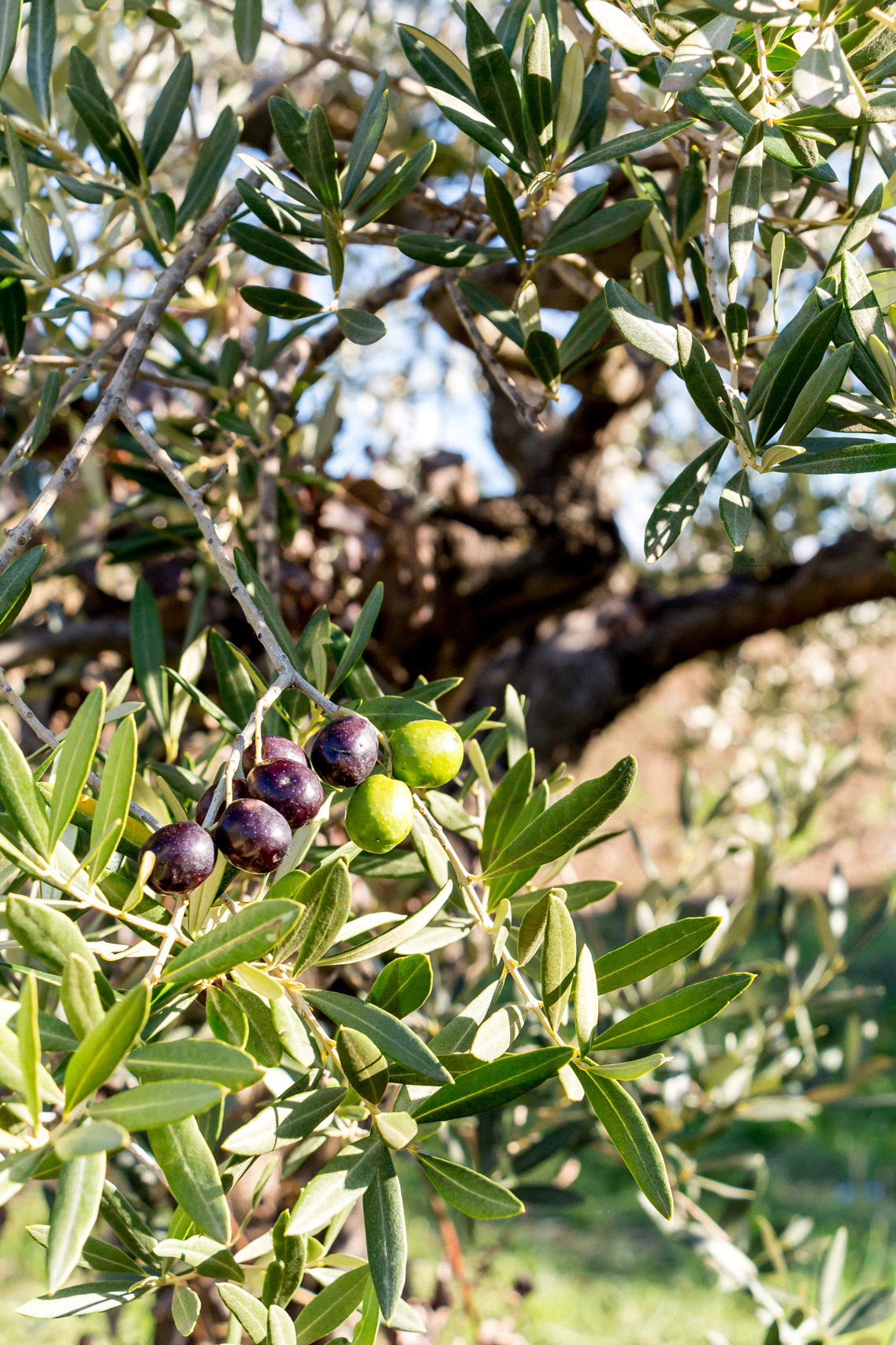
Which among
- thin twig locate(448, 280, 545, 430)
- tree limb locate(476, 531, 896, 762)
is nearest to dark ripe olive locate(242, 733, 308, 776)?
thin twig locate(448, 280, 545, 430)

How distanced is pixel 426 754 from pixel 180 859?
18 centimetres

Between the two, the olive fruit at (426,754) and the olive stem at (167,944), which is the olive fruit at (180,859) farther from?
the olive fruit at (426,754)

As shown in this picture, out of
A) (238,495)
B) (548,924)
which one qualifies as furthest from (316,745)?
(238,495)

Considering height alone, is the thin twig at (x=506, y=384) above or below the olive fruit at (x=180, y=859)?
above

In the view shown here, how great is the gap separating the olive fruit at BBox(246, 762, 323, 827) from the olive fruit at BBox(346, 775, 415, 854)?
4 cm

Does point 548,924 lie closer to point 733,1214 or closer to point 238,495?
point 238,495

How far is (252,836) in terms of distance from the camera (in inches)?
20.1

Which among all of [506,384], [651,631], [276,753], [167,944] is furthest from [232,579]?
[651,631]

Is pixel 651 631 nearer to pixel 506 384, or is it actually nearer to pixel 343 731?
pixel 506 384

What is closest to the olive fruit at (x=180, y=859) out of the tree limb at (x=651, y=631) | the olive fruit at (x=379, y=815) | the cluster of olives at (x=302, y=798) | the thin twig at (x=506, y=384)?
the cluster of olives at (x=302, y=798)

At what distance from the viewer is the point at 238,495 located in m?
1.32

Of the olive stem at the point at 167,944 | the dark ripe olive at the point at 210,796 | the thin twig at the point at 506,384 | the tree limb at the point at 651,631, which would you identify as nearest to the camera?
the olive stem at the point at 167,944

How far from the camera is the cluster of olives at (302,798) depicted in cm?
50

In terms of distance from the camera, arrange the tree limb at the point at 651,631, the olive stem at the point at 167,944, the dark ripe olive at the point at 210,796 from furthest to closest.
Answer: the tree limb at the point at 651,631, the dark ripe olive at the point at 210,796, the olive stem at the point at 167,944
